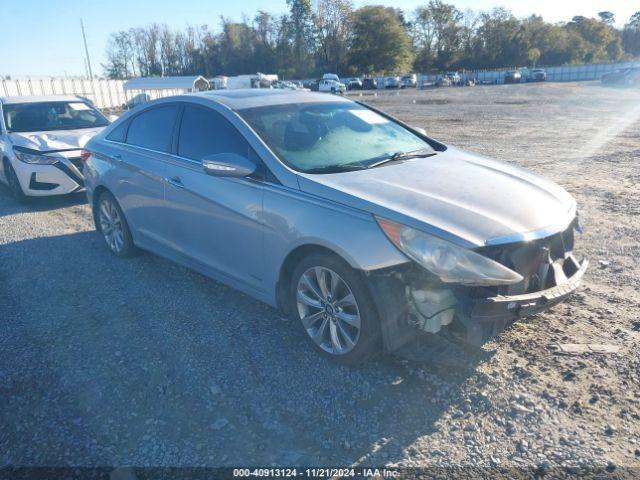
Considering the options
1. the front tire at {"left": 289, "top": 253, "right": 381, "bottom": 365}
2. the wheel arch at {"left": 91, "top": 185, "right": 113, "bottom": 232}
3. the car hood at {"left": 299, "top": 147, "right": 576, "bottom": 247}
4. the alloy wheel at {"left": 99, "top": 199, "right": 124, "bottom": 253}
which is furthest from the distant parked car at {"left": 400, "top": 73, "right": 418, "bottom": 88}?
the front tire at {"left": 289, "top": 253, "right": 381, "bottom": 365}

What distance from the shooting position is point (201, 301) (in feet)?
15.2

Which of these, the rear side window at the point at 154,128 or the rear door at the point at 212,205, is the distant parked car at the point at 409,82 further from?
the rear door at the point at 212,205

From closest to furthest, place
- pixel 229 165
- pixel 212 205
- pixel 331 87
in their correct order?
pixel 229 165
pixel 212 205
pixel 331 87

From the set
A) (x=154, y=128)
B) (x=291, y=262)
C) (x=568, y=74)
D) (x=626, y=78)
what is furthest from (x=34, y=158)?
(x=568, y=74)

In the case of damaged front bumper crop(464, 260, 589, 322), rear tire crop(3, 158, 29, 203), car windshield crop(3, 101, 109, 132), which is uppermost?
car windshield crop(3, 101, 109, 132)

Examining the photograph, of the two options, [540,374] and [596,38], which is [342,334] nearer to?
[540,374]

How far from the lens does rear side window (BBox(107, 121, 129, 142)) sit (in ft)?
18.3

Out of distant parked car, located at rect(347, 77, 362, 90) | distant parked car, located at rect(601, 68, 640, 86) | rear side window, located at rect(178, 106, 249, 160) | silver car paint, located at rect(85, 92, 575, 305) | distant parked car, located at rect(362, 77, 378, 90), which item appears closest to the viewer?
silver car paint, located at rect(85, 92, 575, 305)

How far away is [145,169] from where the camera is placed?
4.99 m

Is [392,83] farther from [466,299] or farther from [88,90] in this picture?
[466,299]

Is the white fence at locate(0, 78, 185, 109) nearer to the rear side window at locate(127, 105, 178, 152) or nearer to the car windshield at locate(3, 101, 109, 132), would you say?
the car windshield at locate(3, 101, 109, 132)

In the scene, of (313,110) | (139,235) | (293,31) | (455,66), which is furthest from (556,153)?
(293,31)

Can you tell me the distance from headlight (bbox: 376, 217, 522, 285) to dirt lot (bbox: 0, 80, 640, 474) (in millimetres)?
752

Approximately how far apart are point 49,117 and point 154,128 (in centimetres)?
517
